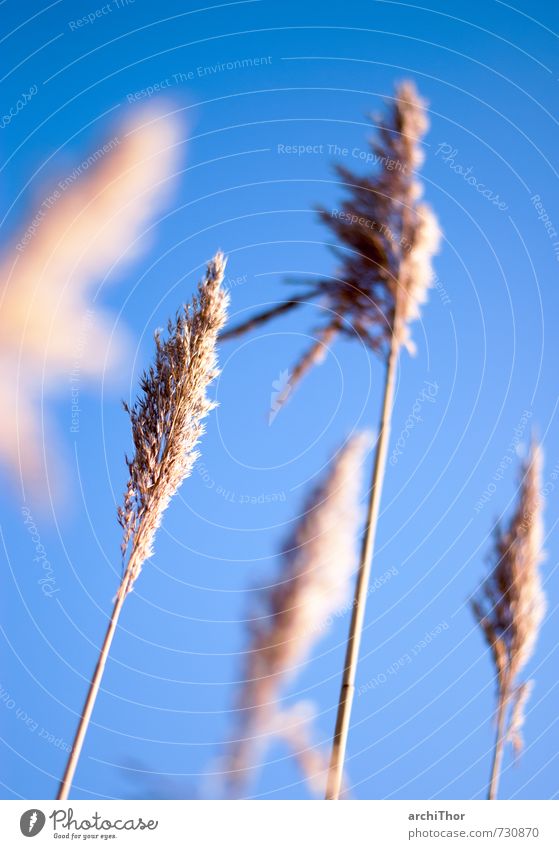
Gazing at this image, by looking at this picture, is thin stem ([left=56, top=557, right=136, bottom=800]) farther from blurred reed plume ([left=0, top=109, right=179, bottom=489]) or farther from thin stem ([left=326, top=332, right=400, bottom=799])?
blurred reed plume ([left=0, top=109, right=179, bottom=489])

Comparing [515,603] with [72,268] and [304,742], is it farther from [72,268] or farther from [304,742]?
[72,268]

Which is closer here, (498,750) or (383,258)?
(383,258)

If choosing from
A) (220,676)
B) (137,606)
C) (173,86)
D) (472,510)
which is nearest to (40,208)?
(173,86)

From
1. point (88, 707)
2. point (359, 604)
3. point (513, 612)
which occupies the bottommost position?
point (88, 707)

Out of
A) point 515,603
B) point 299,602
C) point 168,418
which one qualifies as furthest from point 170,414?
point 515,603

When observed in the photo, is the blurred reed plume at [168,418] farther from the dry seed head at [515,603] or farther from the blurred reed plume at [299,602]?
the dry seed head at [515,603]

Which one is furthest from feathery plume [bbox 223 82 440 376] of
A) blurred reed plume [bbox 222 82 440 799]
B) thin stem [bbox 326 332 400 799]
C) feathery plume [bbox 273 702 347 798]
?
feathery plume [bbox 273 702 347 798]
